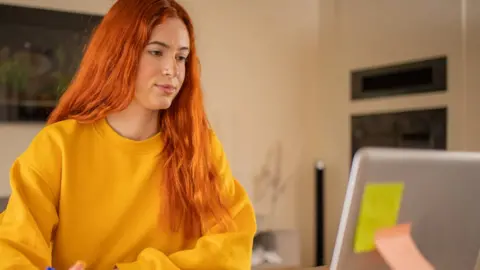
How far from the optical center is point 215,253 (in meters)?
0.98

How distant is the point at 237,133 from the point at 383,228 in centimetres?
242

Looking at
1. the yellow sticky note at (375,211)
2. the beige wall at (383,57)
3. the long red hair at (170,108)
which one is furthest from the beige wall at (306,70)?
the yellow sticky note at (375,211)

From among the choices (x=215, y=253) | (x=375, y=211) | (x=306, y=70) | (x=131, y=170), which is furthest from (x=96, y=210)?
(x=306, y=70)

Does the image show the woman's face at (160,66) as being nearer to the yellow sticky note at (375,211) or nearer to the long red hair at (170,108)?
the long red hair at (170,108)

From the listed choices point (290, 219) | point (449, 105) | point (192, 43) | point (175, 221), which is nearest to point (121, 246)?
point (175, 221)

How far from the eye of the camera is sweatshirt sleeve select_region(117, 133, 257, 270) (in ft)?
3.07

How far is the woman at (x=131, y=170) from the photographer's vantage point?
0.94 meters

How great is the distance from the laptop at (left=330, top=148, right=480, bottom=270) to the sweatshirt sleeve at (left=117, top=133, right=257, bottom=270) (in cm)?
26

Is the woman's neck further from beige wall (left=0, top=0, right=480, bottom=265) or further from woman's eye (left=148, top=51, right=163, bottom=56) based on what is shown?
beige wall (left=0, top=0, right=480, bottom=265)

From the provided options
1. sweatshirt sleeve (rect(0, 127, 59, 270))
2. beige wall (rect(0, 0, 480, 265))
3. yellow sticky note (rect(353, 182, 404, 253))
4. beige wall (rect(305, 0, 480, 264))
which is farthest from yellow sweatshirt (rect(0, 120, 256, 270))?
beige wall (rect(305, 0, 480, 264))

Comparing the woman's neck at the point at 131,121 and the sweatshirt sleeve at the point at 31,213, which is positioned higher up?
the woman's neck at the point at 131,121

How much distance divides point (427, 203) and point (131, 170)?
0.50m

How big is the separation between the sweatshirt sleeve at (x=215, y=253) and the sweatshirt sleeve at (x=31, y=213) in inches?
5.2

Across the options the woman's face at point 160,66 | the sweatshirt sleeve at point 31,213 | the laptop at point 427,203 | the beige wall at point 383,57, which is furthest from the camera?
the beige wall at point 383,57
